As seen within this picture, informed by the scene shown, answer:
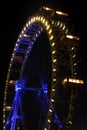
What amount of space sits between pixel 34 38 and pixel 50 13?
4145 mm

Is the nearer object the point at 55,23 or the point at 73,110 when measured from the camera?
the point at 73,110

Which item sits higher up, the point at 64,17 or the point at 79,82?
the point at 64,17

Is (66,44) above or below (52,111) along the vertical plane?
above

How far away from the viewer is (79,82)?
2731 cm

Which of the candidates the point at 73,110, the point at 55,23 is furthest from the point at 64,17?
the point at 73,110

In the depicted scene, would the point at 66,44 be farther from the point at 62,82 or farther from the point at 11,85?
the point at 11,85

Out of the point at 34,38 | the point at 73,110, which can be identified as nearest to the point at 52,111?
the point at 73,110

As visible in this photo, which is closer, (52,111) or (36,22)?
(52,111)

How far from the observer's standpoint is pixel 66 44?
1106 inches

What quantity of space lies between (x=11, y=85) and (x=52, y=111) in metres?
10.5

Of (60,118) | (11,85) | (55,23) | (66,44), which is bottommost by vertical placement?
(60,118)

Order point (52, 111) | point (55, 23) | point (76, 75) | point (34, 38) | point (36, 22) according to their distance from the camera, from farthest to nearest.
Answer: point (34, 38), point (36, 22), point (55, 23), point (76, 75), point (52, 111)

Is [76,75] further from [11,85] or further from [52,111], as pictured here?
[11,85]

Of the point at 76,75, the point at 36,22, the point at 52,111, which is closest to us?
the point at 52,111
